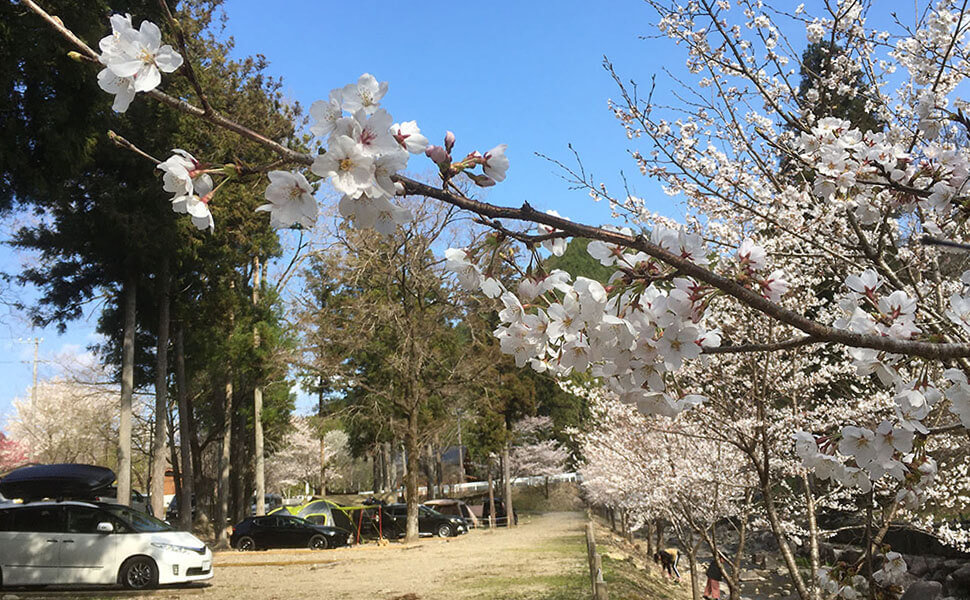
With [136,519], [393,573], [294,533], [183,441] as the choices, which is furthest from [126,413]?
[393,573]

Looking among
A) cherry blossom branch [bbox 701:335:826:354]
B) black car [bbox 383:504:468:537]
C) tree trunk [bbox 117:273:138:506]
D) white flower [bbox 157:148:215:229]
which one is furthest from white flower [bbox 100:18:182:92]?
black car [bbox 383:504:468:537]

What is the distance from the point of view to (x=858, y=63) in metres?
4.48

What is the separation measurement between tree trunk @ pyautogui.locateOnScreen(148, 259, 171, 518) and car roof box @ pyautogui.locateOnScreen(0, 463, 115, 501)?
2.69 m

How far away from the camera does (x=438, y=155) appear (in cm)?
118

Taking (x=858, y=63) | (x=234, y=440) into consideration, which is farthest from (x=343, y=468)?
(x=858, y=63)

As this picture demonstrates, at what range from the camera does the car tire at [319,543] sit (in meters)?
16.4

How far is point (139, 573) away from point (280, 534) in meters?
8.06

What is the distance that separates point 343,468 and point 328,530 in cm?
3731

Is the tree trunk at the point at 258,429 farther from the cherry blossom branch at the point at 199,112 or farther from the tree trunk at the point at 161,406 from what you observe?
the cherry blossom branch at the point at 199,112

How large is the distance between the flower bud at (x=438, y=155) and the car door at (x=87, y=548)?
9.42 m

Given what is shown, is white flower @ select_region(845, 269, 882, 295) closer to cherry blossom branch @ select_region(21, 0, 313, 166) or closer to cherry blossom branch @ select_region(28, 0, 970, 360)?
cherry blossom branch @ select_region(28, 0, 970, 360)

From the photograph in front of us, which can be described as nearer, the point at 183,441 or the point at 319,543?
the point at 183,441

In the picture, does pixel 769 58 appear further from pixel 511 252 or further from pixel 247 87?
pixel 247 87

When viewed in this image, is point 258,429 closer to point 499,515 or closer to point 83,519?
point 83,519
